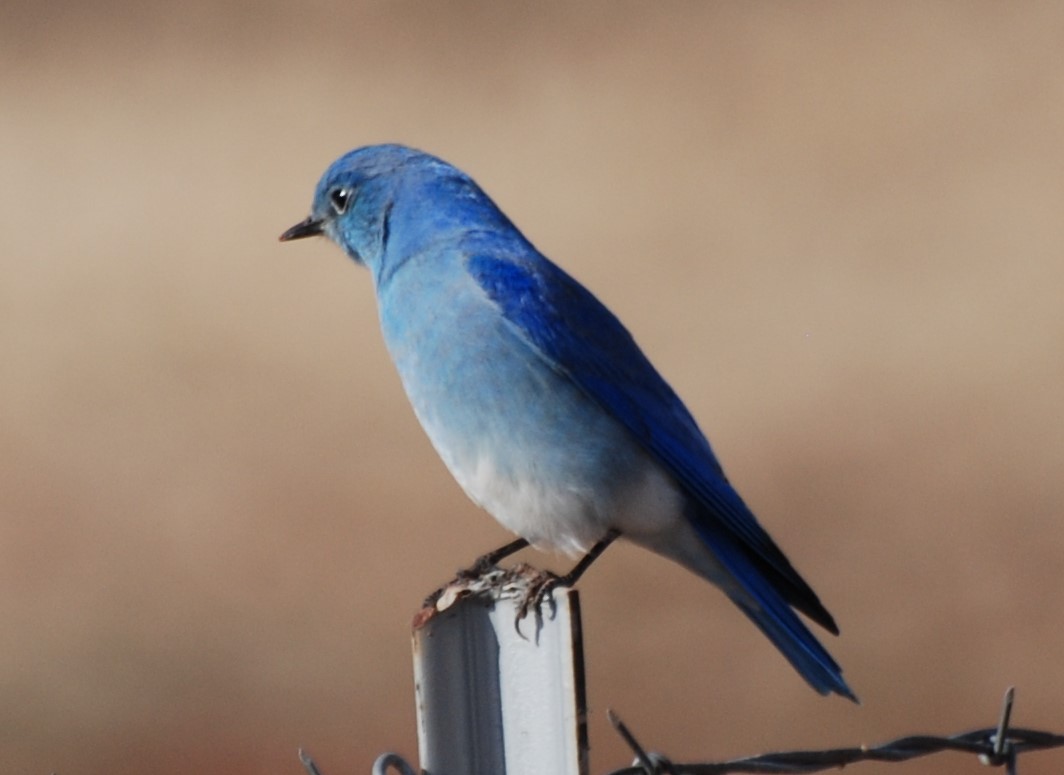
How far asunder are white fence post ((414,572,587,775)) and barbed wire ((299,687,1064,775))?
0.07m

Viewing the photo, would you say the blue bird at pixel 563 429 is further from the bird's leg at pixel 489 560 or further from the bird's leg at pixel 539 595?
the bird's leg at pixel 539 595

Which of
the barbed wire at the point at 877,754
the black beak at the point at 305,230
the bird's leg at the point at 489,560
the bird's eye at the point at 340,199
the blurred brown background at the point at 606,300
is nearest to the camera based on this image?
the barbed wire at the point at 877,754

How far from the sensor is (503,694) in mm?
3406

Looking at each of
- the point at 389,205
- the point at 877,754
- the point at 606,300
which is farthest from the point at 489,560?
the point at 606,300

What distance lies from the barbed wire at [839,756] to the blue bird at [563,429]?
72cm

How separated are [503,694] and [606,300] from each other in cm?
732

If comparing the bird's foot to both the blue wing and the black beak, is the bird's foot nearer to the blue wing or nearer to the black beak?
the blue wing

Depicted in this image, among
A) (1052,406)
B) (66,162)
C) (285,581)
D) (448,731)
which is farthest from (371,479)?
(448,731)

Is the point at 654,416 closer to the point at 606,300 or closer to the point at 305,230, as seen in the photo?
the point at 305,230

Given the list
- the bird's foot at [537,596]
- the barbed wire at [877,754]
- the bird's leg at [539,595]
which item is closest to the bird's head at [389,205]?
the bird's leg at [539,595]

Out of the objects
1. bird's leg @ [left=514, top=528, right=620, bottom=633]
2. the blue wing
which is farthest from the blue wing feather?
bird's leg @ [left=514, top=528, right=620, bottom=633]

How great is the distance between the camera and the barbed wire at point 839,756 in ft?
11.0

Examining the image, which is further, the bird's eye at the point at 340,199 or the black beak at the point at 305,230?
the black beak at the point at 305,230

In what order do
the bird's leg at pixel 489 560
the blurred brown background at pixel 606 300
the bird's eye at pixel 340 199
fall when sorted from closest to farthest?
1. the bird's leg at pixel 489 560
2. the bird's eye at pixel 340 199
3. the blurred brown background at pixel 606 300
